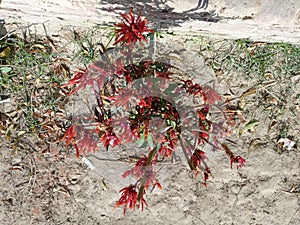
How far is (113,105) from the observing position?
263cm

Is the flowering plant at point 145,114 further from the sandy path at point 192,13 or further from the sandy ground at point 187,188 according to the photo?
the sandy path at point 192,13

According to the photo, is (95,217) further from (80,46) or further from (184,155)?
(80,46)

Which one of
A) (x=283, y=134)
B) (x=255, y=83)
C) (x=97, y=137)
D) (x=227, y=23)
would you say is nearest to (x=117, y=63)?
(x=97, y=137)

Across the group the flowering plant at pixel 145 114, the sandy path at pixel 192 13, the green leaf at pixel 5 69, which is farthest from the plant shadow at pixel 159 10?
the green leaf at pixel 5 69

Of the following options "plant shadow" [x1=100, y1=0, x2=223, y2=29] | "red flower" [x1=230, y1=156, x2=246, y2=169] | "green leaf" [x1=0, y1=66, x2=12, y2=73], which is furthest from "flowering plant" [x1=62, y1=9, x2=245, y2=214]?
"green leaf" [x1=0, y1=66, x2=12, y2=73]

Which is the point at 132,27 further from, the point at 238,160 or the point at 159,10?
the point at 238,160

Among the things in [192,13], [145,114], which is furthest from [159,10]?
[145,114]

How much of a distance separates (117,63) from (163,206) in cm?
95

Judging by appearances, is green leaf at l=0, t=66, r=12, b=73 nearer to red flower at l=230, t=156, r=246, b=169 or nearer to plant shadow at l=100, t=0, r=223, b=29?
plant shadow at l=100, t=0, r=223, b=29

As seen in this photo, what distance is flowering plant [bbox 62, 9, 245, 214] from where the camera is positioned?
95.5 inches

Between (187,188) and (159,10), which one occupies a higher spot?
(159,10)

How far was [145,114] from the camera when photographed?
2.44 m

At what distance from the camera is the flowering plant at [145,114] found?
7.96ft

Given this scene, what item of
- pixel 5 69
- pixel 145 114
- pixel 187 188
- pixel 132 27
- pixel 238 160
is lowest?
pixel 187 188
